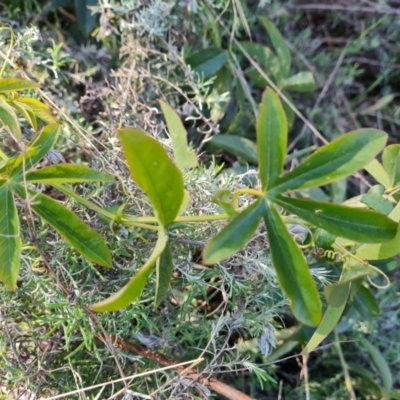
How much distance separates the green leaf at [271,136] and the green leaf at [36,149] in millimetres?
324

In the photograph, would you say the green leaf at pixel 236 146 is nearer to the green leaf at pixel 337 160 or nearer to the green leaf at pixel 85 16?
the green leaf at pixel 85 16

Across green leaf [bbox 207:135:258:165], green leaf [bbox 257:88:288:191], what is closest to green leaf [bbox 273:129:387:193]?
green leaf [bbox 257:88:288:191]

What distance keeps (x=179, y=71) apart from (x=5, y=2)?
0.49 metres

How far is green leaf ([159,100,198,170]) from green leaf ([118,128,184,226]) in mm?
111

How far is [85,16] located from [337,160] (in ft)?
2.77

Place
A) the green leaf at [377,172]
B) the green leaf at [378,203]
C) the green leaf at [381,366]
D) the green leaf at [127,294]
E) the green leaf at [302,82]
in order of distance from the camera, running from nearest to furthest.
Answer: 1. the green leaf at [127,294]
2. the green leaf at [378,203]
3. the green leaf at [377,172]
4. the green leaf at [381,366]
5. the green leaf at [302,82]

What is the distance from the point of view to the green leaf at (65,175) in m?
0.75

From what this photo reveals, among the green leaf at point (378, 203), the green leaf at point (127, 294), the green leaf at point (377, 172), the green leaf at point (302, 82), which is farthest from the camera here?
the green leaf at point (302, 82)

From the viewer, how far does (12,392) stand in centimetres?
94

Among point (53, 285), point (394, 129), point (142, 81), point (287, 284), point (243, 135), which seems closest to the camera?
point (287, 284)

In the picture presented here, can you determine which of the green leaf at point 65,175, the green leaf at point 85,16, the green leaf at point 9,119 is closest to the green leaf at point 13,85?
the green leaf at point 9,119

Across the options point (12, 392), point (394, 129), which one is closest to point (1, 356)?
point (12, 392)

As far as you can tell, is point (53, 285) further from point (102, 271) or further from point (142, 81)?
point (142, 81)

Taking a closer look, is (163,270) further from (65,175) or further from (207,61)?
(207,61)
